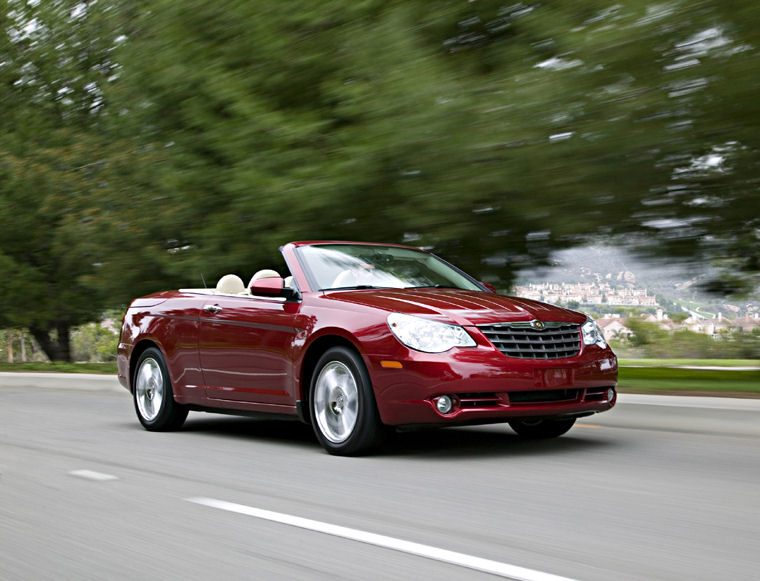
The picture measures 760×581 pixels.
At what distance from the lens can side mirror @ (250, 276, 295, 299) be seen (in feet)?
27.5

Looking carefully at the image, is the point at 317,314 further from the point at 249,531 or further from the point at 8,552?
the point at 8,552

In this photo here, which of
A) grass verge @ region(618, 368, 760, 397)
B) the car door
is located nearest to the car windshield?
the car door

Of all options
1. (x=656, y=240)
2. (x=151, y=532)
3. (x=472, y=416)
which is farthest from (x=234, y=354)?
(x=656, y=240)

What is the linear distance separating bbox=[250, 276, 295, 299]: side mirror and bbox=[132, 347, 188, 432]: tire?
1920 millimetres

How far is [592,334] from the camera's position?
813 centimetres

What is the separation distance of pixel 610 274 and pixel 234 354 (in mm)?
6254

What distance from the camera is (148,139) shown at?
19656mm

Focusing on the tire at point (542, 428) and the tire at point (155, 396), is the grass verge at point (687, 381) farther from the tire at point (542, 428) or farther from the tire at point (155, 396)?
the tire at point (155, 396)

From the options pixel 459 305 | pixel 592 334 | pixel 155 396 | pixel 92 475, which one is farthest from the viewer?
pixel 155 396

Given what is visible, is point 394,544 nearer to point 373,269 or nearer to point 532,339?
point 532,339

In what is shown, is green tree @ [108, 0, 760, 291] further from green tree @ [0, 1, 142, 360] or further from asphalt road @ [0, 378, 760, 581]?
green tree @ [0, 1, 142, 360]

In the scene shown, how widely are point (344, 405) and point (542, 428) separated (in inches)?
76.0

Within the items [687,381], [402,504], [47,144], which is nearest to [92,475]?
[402,504]

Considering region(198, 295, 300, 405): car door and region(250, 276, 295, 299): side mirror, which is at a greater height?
region(250, 276, 295, 299): side mirror
